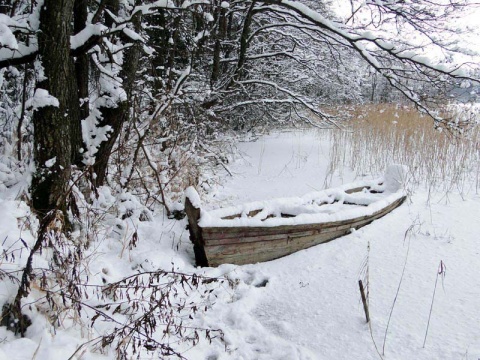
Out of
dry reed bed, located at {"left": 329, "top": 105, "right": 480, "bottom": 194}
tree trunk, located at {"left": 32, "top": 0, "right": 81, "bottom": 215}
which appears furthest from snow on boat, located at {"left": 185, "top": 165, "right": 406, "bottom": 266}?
dry reed bed, located at {"left": 329, "top": 105, "right": 480, "bottom": 194}

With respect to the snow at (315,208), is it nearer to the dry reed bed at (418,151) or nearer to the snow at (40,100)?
the dry reed bed at (418,151)

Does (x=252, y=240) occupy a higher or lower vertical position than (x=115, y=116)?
lower

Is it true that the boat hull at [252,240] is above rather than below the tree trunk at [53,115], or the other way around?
below

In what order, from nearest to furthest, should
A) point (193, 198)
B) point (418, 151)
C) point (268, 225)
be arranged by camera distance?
point (193, 198) → point (268, 225) → point (418, 151)

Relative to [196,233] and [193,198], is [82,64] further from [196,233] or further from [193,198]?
[196,233]

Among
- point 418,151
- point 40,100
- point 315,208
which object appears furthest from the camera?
point 418,151

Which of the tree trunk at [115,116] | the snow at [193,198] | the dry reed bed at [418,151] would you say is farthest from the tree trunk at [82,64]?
the dry reed bed at [418,151]

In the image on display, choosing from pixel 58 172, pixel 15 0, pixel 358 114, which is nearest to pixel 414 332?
pixel 58 172

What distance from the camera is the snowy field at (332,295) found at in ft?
6.67

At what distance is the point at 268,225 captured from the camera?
326 cm

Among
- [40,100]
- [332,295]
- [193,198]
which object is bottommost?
[332,295]

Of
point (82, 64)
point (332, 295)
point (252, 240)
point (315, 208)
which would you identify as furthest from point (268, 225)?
point (82, 64)

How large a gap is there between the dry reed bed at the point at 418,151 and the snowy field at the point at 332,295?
3.96 ft

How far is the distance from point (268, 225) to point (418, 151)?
433 centimetres
